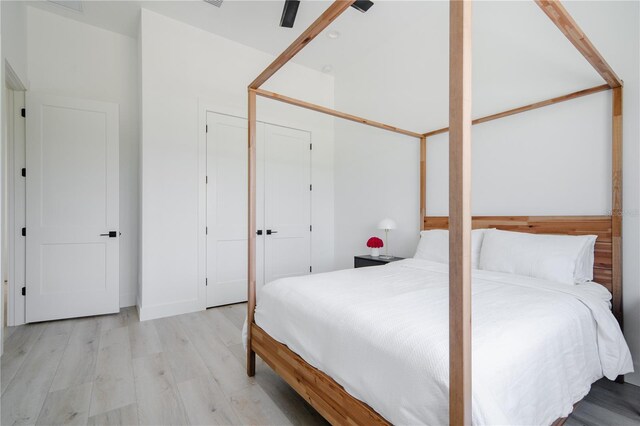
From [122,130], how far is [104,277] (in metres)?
1.65

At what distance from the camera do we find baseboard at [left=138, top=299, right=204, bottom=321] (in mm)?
3100

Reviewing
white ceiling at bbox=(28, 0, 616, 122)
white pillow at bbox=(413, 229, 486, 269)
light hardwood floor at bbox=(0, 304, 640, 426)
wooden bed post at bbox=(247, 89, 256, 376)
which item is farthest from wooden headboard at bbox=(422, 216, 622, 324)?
wooden bed post at bbox=(247, 89, 256, 376)

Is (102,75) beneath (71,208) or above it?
above

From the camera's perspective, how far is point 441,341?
1031 mm

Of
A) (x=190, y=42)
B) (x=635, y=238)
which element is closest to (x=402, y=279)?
(x=635, y=238)

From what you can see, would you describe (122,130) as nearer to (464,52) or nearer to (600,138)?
(464,52)

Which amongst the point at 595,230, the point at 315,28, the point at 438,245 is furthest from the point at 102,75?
the point at 595,230

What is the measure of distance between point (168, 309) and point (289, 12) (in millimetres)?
3209

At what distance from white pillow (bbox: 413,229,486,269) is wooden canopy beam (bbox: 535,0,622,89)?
124 cm

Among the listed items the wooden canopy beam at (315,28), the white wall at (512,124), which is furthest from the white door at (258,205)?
the wooden canopy beam at (315,28)

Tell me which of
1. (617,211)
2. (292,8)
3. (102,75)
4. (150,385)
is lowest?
(150,385)

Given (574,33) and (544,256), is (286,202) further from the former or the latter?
(574,33)

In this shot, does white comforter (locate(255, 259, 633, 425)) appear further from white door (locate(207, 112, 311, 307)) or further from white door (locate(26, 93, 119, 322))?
white door (locate(26, 93, 119, 322))

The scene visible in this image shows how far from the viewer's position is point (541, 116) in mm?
2350
